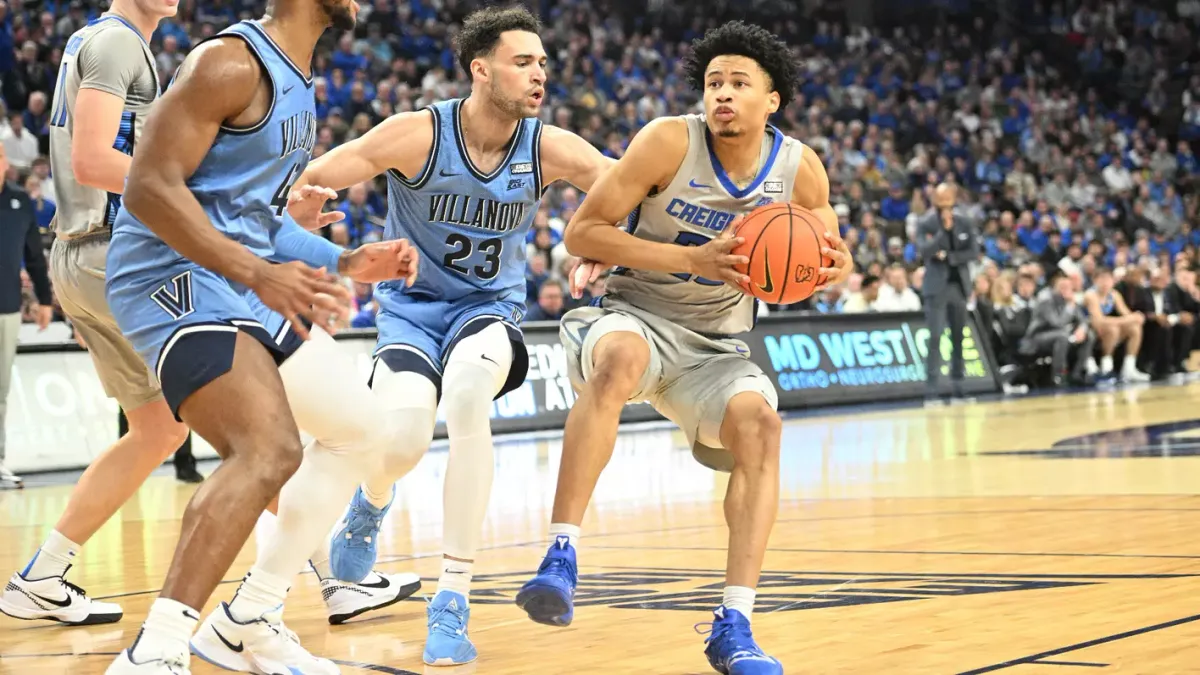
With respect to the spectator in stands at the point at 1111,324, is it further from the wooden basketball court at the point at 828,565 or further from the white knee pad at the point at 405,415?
the white knee pad at the point at 405,415

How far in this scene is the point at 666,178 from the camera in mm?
4887

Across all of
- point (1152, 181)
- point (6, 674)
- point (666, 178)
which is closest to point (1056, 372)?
point (1152, 181)

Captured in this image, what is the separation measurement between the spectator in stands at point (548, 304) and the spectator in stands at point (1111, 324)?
8919 mm

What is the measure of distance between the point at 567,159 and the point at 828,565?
1.93 m

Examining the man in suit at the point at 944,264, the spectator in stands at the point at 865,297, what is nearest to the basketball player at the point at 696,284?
the man in suit at the point at 944,264

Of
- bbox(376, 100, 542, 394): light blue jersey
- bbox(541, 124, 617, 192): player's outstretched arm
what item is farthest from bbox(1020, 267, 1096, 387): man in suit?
bbox(376, 100, 542, 394): light blue jersey

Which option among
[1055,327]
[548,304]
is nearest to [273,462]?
[548,304]

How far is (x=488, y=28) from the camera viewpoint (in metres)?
5.30

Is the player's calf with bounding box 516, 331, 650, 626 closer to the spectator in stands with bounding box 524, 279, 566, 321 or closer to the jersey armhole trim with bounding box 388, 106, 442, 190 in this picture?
the jersey armhole trim with bounding box 388, 106, 442, 190

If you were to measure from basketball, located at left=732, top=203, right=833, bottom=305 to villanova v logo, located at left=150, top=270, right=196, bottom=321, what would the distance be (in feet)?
5.39

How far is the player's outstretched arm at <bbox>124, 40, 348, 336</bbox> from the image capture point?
11.6 feet

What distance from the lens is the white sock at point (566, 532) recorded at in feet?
14.6

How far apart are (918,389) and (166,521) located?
1093 cm

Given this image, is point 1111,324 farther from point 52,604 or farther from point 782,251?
point 52,604
